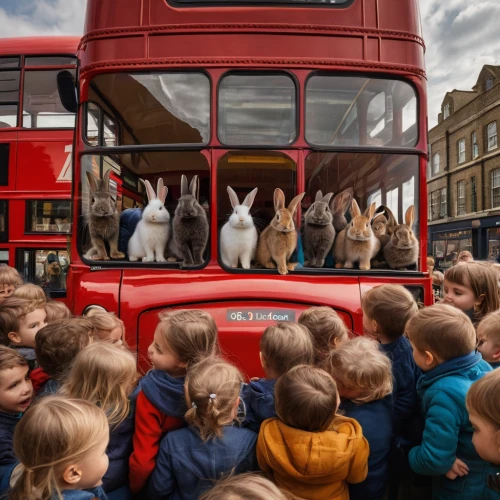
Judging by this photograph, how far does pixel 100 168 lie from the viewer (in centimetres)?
374

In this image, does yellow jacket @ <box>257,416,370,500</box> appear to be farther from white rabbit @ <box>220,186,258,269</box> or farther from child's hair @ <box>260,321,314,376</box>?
white rabbit @ <box>220,186,258,269</box>

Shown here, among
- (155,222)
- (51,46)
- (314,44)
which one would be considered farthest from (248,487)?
(51,46)

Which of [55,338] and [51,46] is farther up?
[51,46]

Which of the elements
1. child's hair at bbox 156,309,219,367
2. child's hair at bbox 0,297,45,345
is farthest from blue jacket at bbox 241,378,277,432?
child's hair at bbox 0,297,45,345

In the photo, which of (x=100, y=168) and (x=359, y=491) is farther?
(x=100, y=168)

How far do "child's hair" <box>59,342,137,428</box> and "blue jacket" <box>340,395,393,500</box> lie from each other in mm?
916

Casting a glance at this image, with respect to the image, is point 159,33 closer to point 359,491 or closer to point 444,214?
point 359,491

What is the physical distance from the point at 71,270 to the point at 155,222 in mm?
733

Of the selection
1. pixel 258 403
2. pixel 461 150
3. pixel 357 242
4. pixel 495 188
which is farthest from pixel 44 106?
pixel 461 150

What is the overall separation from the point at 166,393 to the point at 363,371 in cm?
80

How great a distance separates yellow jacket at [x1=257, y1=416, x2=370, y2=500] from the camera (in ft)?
5.47

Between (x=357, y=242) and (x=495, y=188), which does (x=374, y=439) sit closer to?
(x=357, y=242)

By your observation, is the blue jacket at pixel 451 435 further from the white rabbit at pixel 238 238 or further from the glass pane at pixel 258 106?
the glass pane at pixel 258 106

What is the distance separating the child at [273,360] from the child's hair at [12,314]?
1540mm
